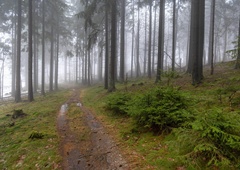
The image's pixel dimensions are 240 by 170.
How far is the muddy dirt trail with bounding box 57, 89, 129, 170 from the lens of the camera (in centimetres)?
397

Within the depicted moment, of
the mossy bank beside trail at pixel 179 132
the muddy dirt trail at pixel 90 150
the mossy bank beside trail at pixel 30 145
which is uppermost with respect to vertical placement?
the mossy bank beside trail at pixel 179 132

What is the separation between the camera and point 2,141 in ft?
20.5

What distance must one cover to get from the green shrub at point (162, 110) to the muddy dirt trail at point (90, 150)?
50.8 inches

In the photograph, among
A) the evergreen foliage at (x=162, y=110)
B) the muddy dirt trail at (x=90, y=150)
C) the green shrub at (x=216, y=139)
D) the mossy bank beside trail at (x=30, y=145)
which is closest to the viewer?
the green shrub at (x=216, y=139)

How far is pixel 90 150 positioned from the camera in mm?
4770

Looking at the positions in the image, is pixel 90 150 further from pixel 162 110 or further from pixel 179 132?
pixel 179 132

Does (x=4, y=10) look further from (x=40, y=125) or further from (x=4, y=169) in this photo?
(x=4, y=169)

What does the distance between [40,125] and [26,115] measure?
8.39 ft

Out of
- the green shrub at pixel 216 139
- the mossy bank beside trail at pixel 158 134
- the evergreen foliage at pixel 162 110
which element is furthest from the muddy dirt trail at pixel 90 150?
the green shrub at pixel 216 139

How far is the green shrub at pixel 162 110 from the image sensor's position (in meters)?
4.68

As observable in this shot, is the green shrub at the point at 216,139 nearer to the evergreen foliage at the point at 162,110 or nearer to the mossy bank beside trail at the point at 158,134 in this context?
the mossy bank beside trail at the point at 158,134

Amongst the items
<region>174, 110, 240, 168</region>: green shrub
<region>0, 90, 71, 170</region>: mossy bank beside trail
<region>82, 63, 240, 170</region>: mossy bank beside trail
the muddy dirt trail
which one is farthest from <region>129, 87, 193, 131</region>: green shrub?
<region>0, 90, 71, 170</region>: mossy bank beside trail

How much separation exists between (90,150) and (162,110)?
7.92 ft

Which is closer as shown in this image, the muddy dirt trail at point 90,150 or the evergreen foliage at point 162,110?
the muddy dirt trail at point 90,150
